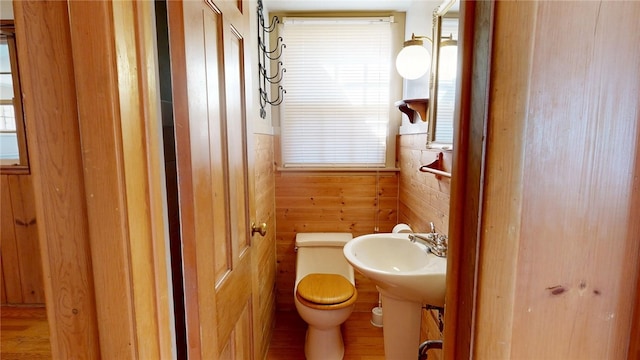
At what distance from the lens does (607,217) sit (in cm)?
51

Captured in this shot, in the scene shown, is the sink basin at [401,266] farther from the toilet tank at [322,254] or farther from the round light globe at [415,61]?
the round light globe at [415,61]

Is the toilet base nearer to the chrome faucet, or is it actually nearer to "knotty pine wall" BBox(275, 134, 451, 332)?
"knotty pine wall" BBox(275, 134, 451, 332)

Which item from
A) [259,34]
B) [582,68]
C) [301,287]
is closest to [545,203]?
[582,68]

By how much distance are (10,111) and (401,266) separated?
8.29ft

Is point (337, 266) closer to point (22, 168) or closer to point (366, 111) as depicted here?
point (366, 111)

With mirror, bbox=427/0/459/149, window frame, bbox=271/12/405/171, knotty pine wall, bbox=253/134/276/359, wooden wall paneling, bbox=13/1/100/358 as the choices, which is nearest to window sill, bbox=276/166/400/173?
window frame, bbox=271/12/405/171

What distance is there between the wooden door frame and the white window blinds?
1.85 metres

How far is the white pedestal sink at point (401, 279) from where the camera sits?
1.15 meters

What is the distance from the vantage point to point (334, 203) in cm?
244

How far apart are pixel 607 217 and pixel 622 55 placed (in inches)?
10.2

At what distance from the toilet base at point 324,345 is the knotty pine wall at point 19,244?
1860 millimetres

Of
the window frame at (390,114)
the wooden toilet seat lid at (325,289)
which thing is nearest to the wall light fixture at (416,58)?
the window frame at (390,114)

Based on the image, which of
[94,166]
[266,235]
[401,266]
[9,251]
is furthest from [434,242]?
[9,251]

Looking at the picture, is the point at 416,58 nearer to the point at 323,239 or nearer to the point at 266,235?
the point at 323,239
